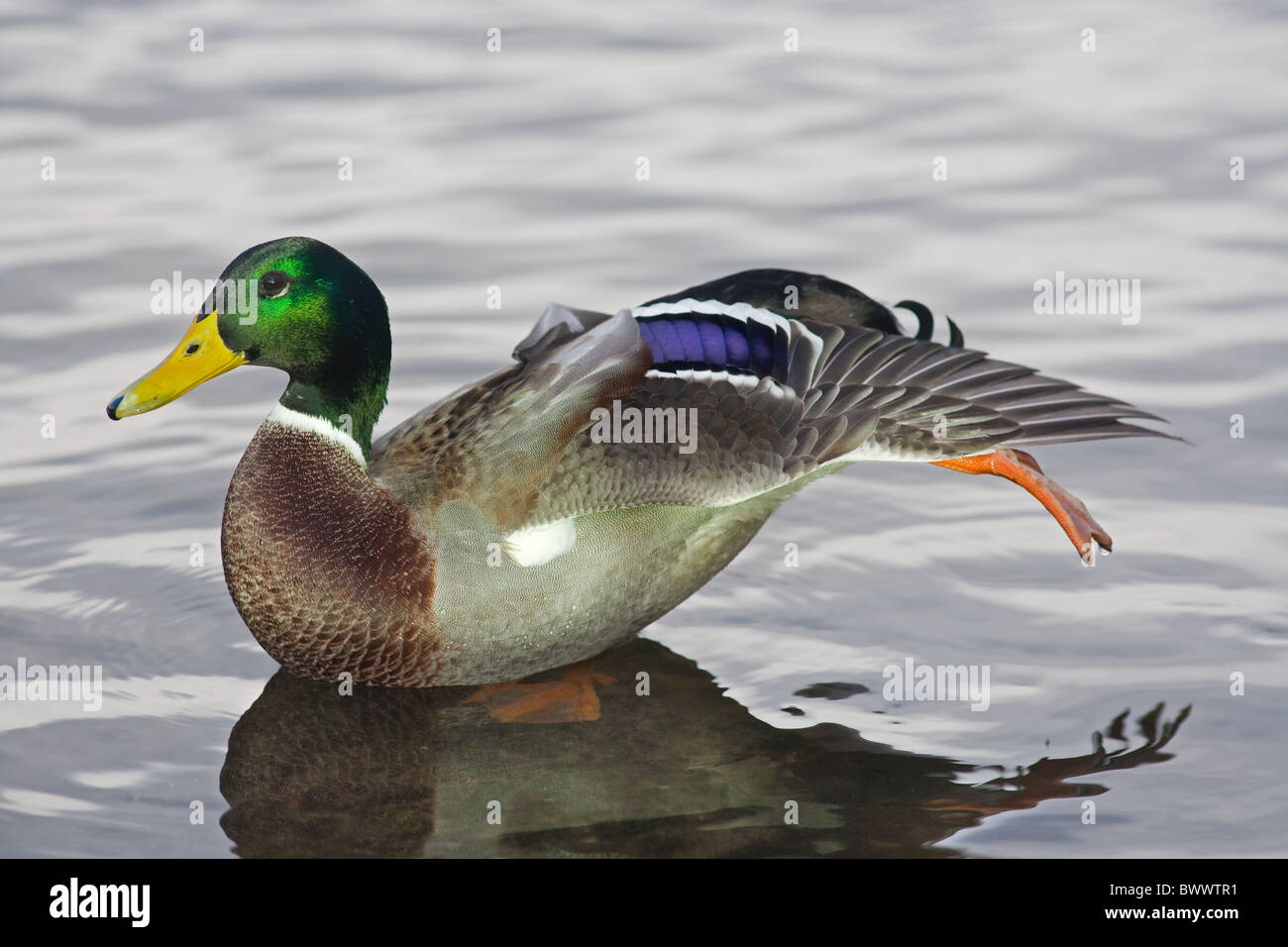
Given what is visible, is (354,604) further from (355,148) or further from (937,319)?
(355,148)

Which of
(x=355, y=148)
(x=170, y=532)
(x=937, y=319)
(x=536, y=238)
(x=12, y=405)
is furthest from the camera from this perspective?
(x=355, y=148)

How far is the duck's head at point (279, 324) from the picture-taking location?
18.8 feet

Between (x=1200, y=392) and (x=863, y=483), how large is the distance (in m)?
1.45

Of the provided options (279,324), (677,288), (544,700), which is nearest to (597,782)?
(544,700)

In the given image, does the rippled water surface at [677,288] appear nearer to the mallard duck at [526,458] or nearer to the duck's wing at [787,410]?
the mallard duck at [526,458]

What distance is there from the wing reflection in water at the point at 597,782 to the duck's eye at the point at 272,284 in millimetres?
1266

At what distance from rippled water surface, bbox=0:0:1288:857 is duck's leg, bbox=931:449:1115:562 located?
1.33 feet

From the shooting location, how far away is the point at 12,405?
296 inches

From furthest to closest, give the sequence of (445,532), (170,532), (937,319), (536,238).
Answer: (536,238), (937,319), (170,532), (445,532)

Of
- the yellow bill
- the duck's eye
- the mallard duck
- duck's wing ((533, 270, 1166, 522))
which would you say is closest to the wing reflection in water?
the mallard duck

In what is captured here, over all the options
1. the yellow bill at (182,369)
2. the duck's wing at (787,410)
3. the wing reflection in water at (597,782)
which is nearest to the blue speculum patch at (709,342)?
the duck's wing at (787,410)

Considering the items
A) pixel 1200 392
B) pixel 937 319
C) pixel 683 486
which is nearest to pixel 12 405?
pixel 683 486

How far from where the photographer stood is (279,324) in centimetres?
577

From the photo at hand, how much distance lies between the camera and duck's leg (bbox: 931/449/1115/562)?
5.97 meters
